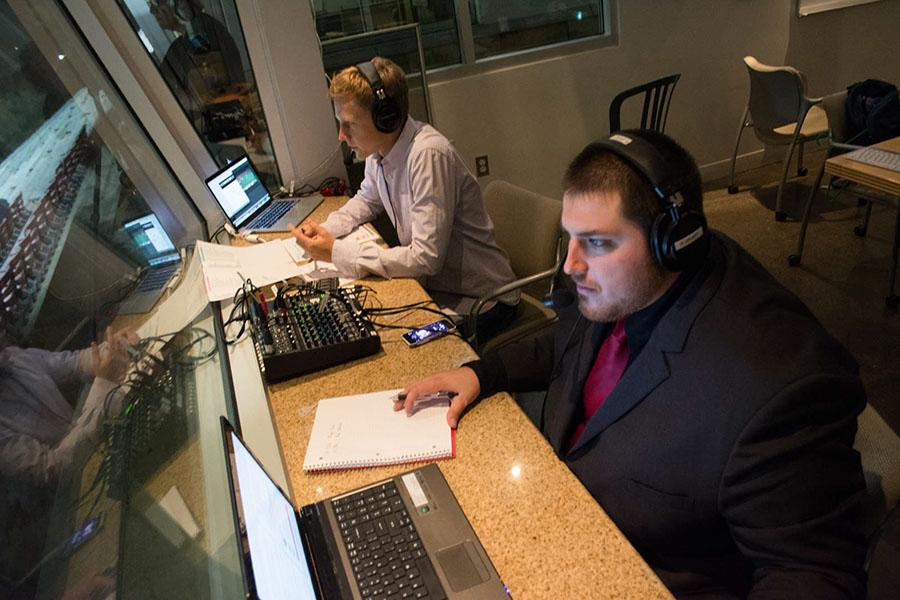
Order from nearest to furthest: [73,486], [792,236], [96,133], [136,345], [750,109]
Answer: [73,486]
[136,345]
[96,133]
[792,236]
[750,109]

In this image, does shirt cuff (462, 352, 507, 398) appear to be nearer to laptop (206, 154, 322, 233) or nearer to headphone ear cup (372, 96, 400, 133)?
headphone ear cup (372, 96, 400, 133)

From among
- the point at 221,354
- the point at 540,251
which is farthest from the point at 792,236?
the point at 221,354

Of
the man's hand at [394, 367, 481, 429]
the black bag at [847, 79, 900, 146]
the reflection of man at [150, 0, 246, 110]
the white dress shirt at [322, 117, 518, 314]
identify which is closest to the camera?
the man's hand at [394, 367, 481, 429]

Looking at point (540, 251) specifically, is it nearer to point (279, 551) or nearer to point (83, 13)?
point (279, 551)

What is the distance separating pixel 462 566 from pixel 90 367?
2.65 ft

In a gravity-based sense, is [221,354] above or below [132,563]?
below

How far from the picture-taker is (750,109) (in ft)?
12.0

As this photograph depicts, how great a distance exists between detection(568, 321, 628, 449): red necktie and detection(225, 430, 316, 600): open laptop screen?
0.60 m

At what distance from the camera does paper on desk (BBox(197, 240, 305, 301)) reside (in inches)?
69.2

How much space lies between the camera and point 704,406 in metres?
0.91

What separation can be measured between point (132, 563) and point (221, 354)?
0.76 m

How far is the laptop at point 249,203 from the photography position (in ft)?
7.40

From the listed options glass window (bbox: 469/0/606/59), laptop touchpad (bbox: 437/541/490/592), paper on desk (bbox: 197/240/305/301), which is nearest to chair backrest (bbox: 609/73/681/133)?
glass window (bbox: 469/0/606/59)

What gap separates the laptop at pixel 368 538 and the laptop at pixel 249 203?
1.55 meters
